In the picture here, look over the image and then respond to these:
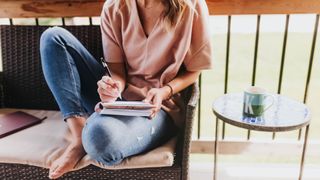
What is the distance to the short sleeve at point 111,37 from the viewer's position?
153 centimetres

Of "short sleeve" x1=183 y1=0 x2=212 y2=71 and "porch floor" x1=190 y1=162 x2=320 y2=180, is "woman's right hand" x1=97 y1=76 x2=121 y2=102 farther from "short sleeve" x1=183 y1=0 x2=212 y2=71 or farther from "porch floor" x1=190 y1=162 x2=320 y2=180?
"porch floor" x1=190 y1=162 x2=320 y2=180

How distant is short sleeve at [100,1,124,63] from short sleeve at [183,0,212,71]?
1.03 feet

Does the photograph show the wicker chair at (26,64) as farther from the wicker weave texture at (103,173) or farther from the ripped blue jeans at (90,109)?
the wicker weave texture at (103,173)

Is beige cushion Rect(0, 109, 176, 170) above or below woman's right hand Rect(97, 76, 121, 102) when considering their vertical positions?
below

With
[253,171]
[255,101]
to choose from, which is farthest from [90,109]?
[253,171]

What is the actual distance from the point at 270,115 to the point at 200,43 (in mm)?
427

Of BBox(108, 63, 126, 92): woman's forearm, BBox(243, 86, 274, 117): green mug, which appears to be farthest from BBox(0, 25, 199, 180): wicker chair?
BBox(243, 86, 274, 117): green mug

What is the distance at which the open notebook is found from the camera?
1.27 m

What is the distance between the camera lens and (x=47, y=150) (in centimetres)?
137

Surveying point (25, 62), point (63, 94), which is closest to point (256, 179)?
point (63, 94)

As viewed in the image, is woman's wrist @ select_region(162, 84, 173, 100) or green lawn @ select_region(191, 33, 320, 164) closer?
woman's wrist @ select_region(162, 84, 173, 100)

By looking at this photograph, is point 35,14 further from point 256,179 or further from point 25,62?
point 256,179

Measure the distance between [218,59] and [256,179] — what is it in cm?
244

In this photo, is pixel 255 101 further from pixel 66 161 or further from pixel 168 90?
pixel 66 161
